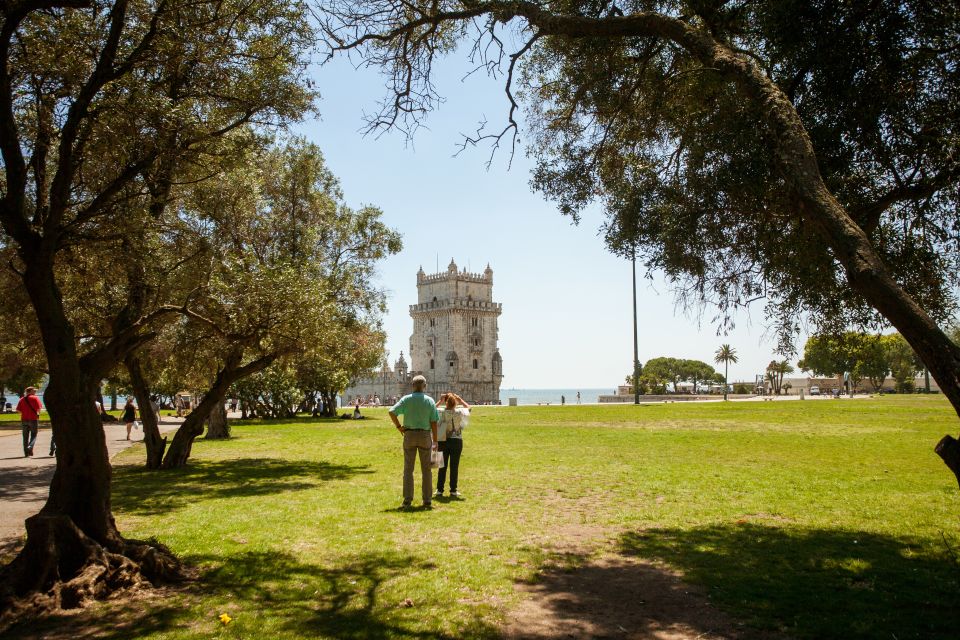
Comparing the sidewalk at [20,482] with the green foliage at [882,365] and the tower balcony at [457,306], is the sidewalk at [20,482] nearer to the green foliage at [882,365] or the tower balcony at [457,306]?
the tower balcony at [457,306]

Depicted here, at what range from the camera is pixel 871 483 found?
12680 mm

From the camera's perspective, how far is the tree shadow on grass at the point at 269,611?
17.7 feet

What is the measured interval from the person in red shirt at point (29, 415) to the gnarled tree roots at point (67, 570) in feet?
45.0

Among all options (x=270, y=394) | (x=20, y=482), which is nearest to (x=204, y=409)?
(x=20, y=482)

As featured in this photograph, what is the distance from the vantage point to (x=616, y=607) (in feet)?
20.1

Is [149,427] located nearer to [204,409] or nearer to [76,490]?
[204,409]

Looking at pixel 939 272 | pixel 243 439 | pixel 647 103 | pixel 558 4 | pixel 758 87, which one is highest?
pixel 558 4

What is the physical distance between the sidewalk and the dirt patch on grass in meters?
6.24

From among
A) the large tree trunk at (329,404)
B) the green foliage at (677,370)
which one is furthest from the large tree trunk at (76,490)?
the green foliage at (677,370)

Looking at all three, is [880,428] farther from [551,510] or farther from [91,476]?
[91,476]

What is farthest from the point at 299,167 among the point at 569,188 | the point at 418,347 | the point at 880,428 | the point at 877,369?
the point at 877,369

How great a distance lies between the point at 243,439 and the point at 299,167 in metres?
12.3

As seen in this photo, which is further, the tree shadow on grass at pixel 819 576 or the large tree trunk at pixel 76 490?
the large tree trunk at pixel 76 490

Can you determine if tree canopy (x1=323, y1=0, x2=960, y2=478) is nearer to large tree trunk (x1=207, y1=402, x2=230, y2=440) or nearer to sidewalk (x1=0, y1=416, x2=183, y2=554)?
sidewalk (x1=0, y1=416, x2=183, y2=554)
